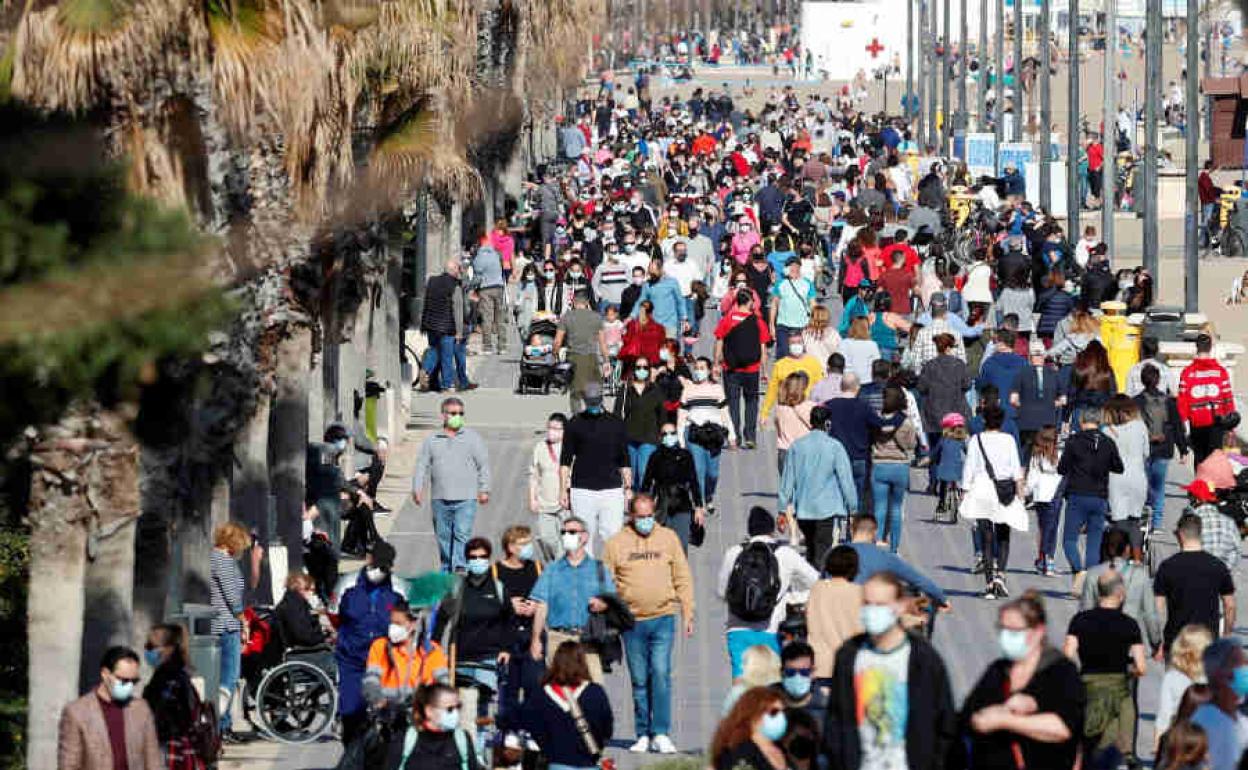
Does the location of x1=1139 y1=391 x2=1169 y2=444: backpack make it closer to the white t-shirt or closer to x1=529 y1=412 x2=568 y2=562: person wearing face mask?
x1=529 y1=412 x2=568 y2=562: person wearing face mask

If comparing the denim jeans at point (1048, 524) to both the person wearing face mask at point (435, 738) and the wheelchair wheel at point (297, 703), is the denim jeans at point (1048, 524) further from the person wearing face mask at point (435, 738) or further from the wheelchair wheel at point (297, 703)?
the person wearing face mask at point (435, 738)

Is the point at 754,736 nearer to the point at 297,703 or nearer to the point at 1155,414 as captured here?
the point at 297,703

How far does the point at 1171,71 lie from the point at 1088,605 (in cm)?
10475

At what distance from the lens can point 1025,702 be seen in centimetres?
1215

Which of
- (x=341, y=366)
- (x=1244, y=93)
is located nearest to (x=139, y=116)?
(x=341, y=366)

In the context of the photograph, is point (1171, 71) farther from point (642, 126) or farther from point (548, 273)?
point (548, 273)

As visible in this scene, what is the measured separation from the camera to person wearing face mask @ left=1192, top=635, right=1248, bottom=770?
13.5m

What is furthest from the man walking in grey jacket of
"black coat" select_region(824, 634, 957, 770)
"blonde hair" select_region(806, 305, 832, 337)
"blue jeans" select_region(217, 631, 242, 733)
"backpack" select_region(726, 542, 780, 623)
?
"black coat" select_region(824, 634, 957, 770)

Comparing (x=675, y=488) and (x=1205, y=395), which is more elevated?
(x=1205, y=395)

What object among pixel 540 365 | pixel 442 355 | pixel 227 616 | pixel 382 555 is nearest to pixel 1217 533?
pixel 382 555

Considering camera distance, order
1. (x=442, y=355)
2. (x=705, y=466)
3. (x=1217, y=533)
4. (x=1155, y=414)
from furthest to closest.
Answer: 1. (x=442, y=355)
2. (x=705, y=466)
3. (x=1155, y=414)
4. (x=1217, y=533)

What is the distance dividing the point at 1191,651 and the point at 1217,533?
14.6 ft

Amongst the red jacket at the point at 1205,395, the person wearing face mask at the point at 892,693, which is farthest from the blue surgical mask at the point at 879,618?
the red jacket at the point at 1205,395

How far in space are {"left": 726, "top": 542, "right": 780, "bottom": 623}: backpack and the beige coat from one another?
3.44m
